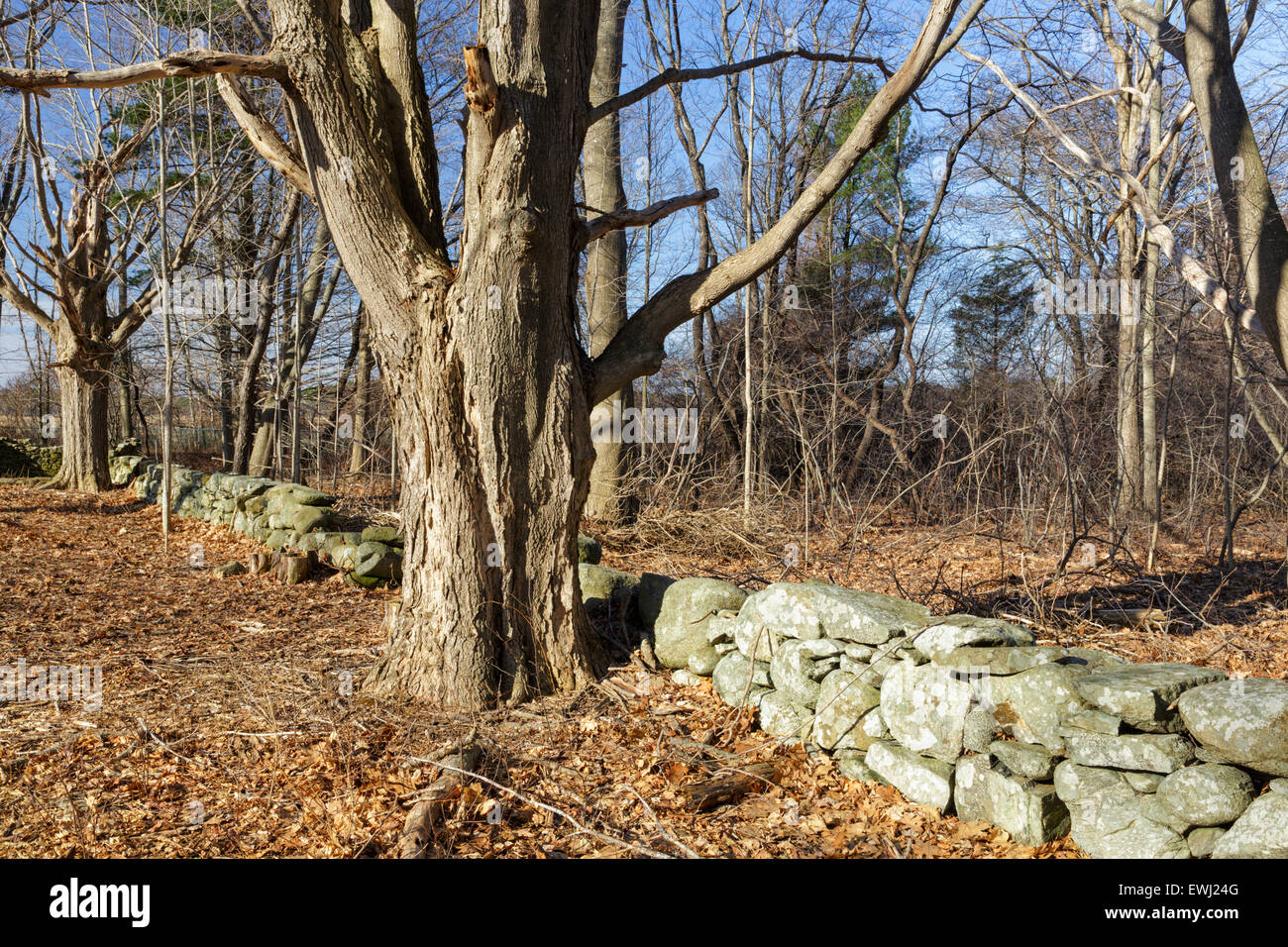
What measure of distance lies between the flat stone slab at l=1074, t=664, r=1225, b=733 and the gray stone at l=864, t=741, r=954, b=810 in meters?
0.69

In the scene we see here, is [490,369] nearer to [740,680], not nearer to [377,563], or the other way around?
[740,680]

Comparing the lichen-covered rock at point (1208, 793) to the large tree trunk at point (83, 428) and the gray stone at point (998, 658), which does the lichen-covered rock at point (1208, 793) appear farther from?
the large tree trunk at point (83, 428)

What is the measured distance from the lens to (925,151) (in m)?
16.6

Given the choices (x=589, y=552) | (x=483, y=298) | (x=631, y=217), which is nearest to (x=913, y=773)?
(x=483, y=298)

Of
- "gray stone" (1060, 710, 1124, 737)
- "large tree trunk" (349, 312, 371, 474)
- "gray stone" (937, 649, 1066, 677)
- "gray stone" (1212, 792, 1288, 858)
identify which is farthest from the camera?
"large tree trunk" (349, 312, 371, 474)

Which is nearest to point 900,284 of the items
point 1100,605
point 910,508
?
point 910,508

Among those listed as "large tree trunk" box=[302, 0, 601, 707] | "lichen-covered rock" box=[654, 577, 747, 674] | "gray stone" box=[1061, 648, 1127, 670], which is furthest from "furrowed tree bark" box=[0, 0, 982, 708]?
"gray stone" box=[1061, 648, 1127, 670]

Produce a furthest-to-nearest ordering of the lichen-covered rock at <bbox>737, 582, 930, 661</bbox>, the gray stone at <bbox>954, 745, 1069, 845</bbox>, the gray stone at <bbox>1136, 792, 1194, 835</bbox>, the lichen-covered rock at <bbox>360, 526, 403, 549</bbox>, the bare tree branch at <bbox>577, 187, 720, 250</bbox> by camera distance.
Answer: the lichen-covered rock at <bbox>360, 526, 403, 549</bbox> → the bare tree branch at <bbox>577, 187, 720, 250</bbox> → the lichen-covered rock at <bbox>737, 582, 930, 661</bbox> → the gray stone at <bbox>954, 745, 1069, 845</bbox> → the gray stone at <bbox>1136, 792, 1194, 835</bbox>

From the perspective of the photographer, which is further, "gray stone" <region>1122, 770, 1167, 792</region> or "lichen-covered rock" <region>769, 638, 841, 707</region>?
"lichen-covered rock" <region>769, 638, 841, 707</region>

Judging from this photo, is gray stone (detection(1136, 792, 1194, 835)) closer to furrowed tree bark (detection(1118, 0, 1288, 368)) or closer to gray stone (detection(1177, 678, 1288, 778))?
gray stone (detection(1177, 678, 1288, 778))

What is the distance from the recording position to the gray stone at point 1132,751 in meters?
2.95

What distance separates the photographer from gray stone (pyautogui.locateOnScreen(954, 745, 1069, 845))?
319cm

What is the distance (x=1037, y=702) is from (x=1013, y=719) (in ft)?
0.50

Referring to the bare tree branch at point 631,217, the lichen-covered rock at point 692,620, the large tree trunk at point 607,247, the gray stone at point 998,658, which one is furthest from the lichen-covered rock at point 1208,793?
the large tree trunk at point 607,247
